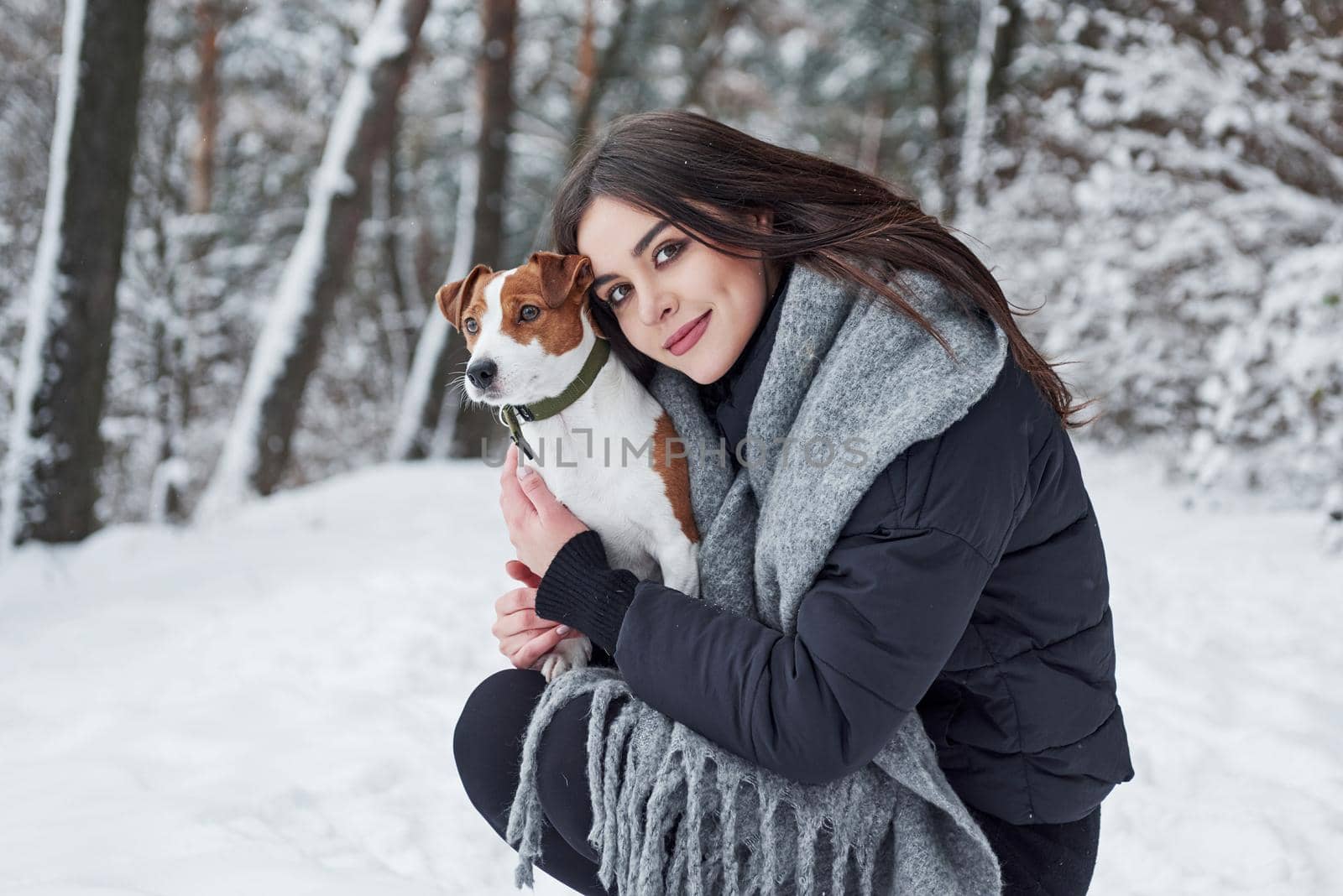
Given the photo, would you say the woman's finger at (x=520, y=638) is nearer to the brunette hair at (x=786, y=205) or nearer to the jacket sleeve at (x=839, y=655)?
the jacket sleeve at (x=839, y=655)

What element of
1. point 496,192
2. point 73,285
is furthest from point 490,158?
point 73,285

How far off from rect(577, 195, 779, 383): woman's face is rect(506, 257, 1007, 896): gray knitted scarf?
0.56ft

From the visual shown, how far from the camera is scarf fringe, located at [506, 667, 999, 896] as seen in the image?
1.44m

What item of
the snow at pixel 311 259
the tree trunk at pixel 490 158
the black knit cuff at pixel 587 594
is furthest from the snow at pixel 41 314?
the black knit cuff at pixel 587 594

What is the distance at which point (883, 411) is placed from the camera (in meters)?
1.43

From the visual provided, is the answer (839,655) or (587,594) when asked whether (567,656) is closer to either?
(587,594)

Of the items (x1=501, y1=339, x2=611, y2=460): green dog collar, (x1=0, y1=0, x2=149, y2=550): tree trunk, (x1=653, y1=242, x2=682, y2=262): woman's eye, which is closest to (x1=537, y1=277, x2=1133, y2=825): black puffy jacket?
(x1=653, y1=242, x2=682, y2=262): woman's eye

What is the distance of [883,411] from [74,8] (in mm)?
5105

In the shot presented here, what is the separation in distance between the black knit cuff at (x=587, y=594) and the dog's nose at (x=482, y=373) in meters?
0.39

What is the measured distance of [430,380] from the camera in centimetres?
889

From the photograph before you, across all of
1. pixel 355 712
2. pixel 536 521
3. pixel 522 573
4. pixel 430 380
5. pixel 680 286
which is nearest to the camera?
pixel 680 286

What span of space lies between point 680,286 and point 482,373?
45 centimetres

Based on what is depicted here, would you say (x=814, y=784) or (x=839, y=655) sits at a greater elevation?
(x=839, y=655)

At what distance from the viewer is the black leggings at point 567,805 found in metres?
1.56
